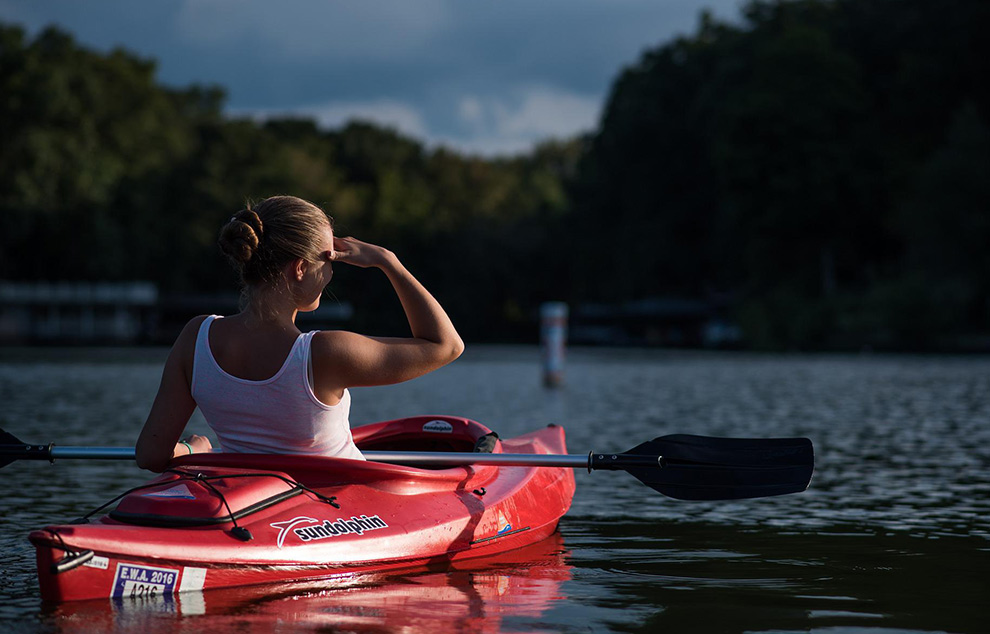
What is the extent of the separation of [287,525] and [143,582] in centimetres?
69

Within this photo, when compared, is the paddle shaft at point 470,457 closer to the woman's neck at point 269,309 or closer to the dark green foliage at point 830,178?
the woman's neck at point 269,309

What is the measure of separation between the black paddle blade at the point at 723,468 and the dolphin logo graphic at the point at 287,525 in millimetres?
1776

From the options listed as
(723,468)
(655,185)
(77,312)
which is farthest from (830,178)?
(723,468)

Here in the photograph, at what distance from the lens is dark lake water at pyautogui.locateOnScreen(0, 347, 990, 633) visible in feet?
17.8

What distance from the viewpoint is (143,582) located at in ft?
17.8

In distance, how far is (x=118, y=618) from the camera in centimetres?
524

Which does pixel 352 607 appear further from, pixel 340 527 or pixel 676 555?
pixel 676 555

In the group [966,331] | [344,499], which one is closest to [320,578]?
[344,499]

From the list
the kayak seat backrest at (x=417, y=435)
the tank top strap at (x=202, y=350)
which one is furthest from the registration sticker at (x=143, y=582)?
the kayak seat backrest at (x=417, y=435)

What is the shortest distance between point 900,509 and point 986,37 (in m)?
53.5

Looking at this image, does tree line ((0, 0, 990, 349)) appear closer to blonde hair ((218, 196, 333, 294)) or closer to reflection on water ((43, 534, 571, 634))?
reflection on water ((43, 534, 571, 634))

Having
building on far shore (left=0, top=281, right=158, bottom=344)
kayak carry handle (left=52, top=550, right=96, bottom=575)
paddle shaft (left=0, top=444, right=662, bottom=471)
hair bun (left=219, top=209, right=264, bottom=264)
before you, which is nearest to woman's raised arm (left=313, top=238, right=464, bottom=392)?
hair bun (left=219, top=209, right=264, bottom=264)

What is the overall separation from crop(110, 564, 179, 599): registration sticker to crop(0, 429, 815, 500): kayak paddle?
141 cm

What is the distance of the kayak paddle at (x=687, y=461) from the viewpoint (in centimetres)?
680
